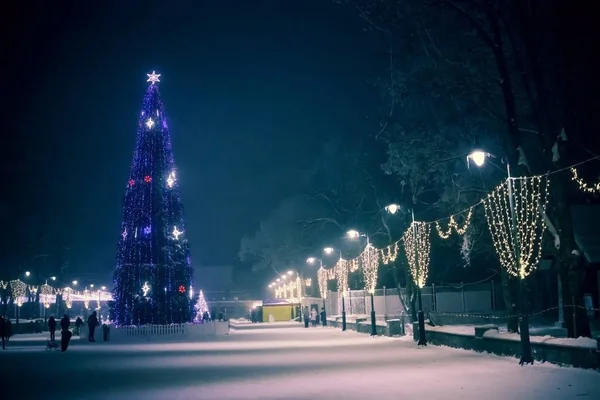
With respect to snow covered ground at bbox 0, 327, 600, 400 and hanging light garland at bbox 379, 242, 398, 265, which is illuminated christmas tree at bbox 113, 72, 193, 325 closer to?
hanging light garland at bbox 379, 242, 398, 265

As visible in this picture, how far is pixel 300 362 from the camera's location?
22.3 meters

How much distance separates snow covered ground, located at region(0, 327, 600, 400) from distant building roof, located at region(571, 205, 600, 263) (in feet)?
31.2

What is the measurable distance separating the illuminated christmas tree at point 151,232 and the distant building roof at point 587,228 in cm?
2095

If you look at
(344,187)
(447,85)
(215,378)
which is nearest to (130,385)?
(215,378)

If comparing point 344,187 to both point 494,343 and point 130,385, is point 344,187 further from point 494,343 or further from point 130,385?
point 130,385

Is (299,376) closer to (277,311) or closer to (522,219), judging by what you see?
(522,219)

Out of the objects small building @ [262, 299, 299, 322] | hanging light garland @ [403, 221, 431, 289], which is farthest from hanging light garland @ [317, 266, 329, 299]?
hanging light garland @ [403, 221, 431, 289]

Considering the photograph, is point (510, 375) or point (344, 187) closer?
point (510, 375)

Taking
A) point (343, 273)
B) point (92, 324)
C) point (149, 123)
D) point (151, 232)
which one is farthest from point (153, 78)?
point (343, 273)

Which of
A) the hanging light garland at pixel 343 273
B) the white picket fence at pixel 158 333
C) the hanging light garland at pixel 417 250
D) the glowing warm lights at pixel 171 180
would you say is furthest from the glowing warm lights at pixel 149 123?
the hanging light garland at pixel 343 273

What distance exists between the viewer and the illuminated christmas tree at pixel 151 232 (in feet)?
133

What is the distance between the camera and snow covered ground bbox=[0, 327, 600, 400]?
14.1 m

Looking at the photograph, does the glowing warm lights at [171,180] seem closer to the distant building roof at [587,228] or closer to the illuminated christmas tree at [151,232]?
the illuminated christmas tree at [151,232]

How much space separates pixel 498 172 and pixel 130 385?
21.5 m
